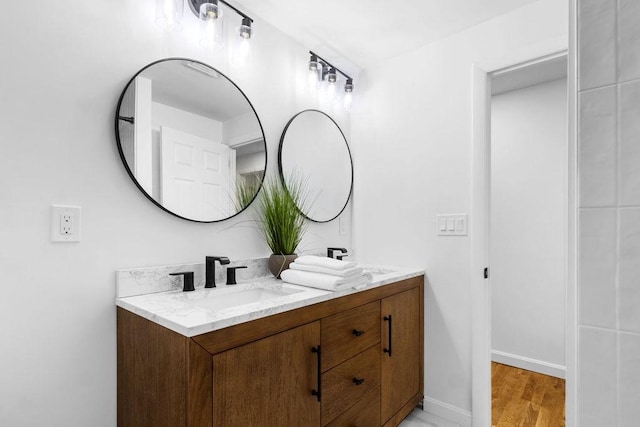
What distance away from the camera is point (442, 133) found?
2021 mm

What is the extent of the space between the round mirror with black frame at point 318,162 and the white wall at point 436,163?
17 cm

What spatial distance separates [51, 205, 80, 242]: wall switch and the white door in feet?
1.02

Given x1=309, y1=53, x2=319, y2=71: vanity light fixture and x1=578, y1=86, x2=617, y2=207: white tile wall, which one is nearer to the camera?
x1=578, y1=86, x2=617, y2=207: white tile wall

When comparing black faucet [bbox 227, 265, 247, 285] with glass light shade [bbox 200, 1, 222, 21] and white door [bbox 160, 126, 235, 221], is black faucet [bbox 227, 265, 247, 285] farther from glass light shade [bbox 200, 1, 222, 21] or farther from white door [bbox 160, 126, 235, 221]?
glass light shade [bbox 200, 1, 222, 21]

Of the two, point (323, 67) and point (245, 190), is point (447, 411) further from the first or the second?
point (323, 67)

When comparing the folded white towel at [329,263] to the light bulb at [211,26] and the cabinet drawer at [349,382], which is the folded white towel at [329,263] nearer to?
the cabinet drawer at [349,382]

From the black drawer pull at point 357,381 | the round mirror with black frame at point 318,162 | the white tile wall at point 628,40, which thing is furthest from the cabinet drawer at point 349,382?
the white tile wall at point 628,40

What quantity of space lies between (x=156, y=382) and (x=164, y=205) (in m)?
0.67

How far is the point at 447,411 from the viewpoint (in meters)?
1.93

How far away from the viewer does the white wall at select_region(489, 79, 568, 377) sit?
8.30 ft

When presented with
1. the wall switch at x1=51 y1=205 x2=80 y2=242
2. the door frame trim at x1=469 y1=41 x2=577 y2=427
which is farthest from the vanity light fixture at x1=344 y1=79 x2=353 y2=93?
the wall switch at x1=51 y1=205 x2=80 y2=242

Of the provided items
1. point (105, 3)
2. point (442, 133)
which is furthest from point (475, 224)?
point (105, 3)

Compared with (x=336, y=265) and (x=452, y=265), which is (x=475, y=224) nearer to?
(x=452, y=265)

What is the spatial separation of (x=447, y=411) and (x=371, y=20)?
2.23 m
